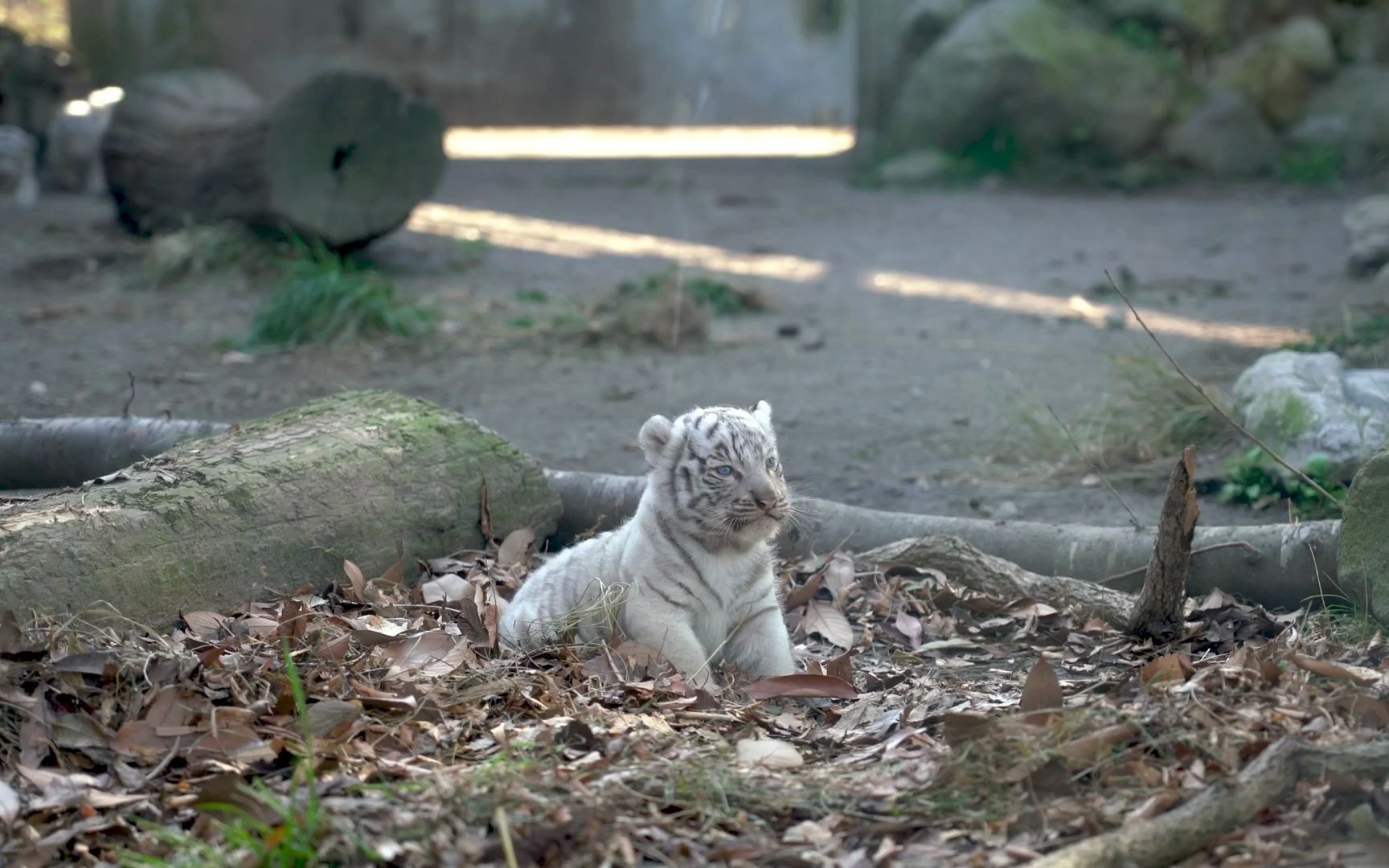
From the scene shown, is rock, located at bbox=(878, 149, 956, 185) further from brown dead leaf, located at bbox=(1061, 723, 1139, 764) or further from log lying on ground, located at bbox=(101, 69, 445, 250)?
brown dead leaf, located at bbox=(1061, 723, 1139, 764)

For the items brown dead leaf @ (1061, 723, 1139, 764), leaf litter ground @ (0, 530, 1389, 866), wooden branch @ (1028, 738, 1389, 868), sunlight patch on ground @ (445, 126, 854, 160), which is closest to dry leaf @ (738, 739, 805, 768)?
leaf litter ground @ (0, 530, 1389, 866)

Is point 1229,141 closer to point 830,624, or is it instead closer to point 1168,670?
point 830,624

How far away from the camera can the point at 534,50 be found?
59.0 ft

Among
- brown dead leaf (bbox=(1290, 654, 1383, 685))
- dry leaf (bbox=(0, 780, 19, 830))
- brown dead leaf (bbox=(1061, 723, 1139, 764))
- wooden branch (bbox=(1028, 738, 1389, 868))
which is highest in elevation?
wooden branch (bbox=(1028, 738, 1389, 868))

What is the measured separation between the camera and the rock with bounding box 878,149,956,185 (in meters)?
15.2

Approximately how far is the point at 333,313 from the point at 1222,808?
7207 mm

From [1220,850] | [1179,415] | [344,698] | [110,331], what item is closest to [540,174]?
[110,331]

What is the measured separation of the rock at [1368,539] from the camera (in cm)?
371

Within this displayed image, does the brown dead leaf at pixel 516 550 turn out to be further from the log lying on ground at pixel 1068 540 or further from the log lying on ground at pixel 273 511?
the log lying on ground at pixel 1068 540

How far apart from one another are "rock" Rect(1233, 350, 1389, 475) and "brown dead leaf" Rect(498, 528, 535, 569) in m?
2.91

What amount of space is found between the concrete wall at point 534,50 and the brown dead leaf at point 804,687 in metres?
15.0

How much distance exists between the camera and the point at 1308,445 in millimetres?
5387

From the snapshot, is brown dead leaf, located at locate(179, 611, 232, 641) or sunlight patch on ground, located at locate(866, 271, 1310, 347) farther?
sunlight patch on ground, located at locate(866, 271, 1310, 347)

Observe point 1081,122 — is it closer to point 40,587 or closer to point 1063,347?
point 1063,347
